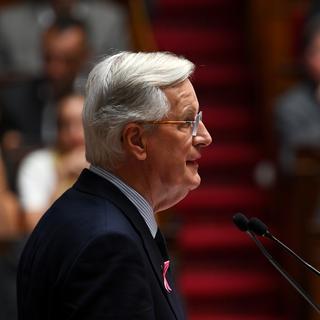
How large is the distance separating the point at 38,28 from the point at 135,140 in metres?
2.13

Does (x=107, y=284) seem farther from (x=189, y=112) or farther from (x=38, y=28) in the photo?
(x=38, y=28)

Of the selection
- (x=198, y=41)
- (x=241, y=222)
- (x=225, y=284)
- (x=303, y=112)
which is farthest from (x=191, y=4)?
(x=241, y=222)

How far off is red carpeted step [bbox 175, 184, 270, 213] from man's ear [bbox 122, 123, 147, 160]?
200 centimetres

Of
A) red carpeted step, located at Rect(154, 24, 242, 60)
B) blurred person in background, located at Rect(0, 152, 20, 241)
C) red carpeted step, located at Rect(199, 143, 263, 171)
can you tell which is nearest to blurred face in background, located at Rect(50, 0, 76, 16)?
red carpeted step, located at Rect(154, 24, 242, 60)

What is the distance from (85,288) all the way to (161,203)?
0.56 ft

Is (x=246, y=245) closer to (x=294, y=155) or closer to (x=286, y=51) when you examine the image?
(x=294, y=155)

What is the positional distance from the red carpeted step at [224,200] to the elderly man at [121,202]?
1.96 m

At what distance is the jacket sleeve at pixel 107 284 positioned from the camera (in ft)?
3.01

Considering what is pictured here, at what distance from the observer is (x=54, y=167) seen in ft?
7.52

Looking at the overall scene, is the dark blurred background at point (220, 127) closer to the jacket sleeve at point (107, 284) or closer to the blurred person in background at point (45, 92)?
the blurred person in background at point (45, 92)

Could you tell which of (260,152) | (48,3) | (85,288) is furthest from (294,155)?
(85,288)

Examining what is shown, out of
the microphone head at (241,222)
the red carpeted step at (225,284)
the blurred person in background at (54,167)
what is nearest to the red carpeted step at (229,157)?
the red carpeted step at (225,284)

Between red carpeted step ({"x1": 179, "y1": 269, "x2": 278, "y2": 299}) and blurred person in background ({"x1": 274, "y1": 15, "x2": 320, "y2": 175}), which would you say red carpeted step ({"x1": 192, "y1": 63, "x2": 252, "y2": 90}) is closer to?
blurred person in background ({"x1": 274, "y1": 15, "x2": 320, "y2": 175})

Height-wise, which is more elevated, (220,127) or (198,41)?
(198,41)
